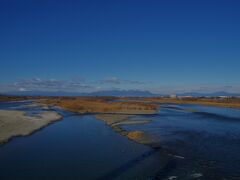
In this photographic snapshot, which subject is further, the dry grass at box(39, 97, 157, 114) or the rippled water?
the dry grass at box(39, 97, 157, 114)

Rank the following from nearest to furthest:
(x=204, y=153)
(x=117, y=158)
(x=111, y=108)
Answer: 1. (x=117, y=158)
2. (x=204, y=153)
3. (x=111, y=108)

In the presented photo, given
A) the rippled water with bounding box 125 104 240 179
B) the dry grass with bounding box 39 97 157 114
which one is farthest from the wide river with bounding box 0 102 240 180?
the dry grass with bounding box 39 97 157 114

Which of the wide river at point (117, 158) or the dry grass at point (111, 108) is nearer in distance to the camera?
the wide river at point (117, 158)

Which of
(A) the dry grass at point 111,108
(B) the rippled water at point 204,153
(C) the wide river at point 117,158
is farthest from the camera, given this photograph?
(A) the dry grass at point 111,108

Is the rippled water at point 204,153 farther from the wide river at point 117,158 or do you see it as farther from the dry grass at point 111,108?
the dry grass at point 111,108

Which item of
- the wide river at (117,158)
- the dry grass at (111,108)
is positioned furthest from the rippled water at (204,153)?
the dry grass at (111,108)

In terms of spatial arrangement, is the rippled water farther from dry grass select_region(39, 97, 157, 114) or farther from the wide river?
dry grass select_region(39, 97, 157, 114)

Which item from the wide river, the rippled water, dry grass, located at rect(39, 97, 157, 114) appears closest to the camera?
the wide river

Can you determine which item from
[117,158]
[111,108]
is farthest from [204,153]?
[111,108]

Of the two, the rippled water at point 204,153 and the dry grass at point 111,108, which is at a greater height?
the dry grass at point 111,108

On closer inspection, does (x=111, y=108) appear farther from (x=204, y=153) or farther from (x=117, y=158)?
(x=117, y=158)

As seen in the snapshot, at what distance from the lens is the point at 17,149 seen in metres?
22.6

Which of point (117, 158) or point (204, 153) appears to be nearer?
point (117, 158)

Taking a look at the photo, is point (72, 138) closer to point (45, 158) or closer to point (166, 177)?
point (45, 158)
